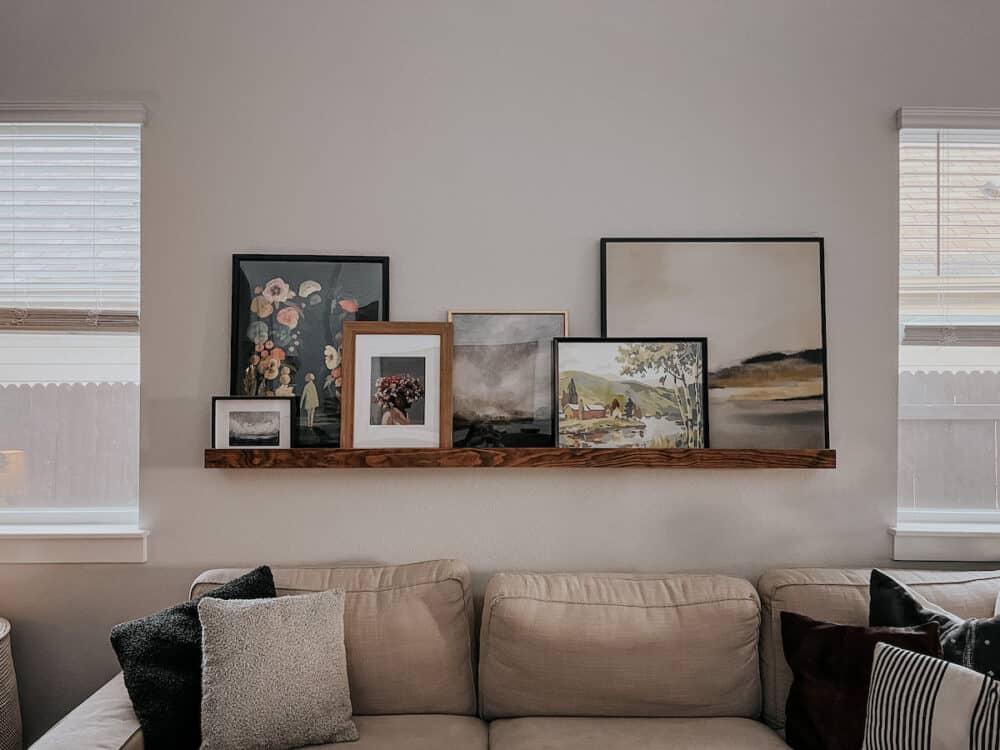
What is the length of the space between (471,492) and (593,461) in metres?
0.38

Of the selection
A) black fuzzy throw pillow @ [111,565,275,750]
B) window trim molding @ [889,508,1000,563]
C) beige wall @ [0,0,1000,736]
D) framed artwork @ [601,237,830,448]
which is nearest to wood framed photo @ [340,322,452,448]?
beige wall @ [0,0,1000,736]

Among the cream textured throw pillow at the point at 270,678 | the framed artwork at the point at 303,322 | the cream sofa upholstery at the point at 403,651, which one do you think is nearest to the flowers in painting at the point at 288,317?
the framed artwork at the point at 303,322

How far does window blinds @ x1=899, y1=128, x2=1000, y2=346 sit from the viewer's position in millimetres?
2436

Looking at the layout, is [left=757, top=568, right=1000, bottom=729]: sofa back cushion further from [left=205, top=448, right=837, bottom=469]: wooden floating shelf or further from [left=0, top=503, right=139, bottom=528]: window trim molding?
[left=0, top=503, right=139, bottom=528]: window trim molding

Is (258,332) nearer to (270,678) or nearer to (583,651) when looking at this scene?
(270,678)

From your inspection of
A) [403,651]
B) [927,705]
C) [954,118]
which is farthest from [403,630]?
[954,118]

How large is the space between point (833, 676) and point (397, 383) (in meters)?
1.33

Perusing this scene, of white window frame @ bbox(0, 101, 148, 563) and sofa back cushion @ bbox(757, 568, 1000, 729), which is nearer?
sofa back cushion @ bbox(757, 568, 1000, 729)

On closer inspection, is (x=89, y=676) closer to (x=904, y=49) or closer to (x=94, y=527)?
(x=94, y=527)

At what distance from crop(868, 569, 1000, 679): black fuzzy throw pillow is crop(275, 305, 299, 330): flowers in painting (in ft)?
5.65

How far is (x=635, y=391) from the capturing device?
2301 mm

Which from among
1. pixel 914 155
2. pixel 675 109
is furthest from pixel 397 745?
pixel 914 155

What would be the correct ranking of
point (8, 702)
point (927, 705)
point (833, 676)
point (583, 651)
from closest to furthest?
point (927, 705)
point (833, 676)
point (583, 651)
point (8, 702)

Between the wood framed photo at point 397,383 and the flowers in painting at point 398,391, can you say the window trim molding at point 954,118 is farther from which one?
the flowers in painting at point 398,391
